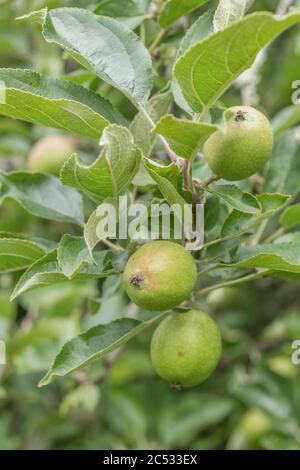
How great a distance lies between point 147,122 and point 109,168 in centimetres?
22

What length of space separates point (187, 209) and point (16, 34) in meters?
1.82

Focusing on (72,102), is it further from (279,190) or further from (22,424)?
(22,424)

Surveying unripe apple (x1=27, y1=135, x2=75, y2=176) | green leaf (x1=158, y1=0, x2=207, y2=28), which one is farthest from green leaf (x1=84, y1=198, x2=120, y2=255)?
unripe apple (x1=27, y1=135, x2=75, y2=176)

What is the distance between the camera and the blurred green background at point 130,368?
7.32 ft

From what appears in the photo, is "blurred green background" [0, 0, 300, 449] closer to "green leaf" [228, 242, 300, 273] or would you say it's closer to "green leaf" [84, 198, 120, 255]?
"green leaf" [228, 242, 300, 273]

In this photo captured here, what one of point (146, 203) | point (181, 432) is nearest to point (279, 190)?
point (146, 203)

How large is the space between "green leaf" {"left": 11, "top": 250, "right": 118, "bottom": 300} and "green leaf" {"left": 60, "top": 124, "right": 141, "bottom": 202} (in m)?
0.12

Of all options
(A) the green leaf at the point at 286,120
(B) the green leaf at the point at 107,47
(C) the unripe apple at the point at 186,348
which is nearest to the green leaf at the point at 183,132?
(B) the green leaf at the point at 107,47

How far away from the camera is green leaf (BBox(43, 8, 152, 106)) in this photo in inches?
46.5

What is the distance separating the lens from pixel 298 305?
2848 millimetres

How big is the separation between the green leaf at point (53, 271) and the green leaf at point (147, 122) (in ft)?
0.66

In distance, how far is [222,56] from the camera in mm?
991

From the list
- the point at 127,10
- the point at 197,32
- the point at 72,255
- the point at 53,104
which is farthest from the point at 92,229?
the point at 127,10

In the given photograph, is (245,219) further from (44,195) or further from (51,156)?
(51,156)
